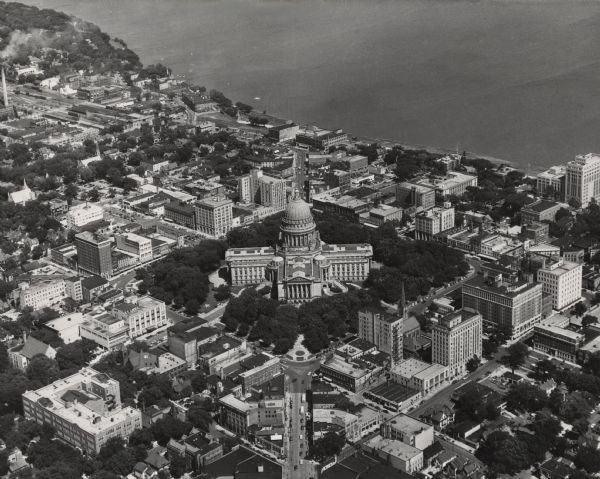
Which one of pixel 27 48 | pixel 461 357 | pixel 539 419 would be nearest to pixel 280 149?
pixel 461 357

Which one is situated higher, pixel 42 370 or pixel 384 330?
pixel 384 330

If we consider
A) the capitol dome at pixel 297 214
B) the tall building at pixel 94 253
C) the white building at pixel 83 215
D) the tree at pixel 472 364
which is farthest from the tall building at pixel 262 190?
the tree at pixel 472 364

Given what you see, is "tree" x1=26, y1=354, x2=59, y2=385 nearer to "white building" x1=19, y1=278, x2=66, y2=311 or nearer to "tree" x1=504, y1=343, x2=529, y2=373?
"white building" x1=19, y1=278, x2=66, y2=311

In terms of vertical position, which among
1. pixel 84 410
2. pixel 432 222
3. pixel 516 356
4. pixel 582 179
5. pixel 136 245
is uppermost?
pixel 582 179

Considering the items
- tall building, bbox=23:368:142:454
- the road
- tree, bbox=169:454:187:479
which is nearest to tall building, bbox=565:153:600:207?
the road

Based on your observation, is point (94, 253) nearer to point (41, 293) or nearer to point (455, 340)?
point (41, 293)

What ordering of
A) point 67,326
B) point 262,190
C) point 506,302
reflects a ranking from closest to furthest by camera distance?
point 506,302 < point 67,326 < point 262,190

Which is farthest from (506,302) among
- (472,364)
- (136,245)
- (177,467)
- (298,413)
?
(136,245)
